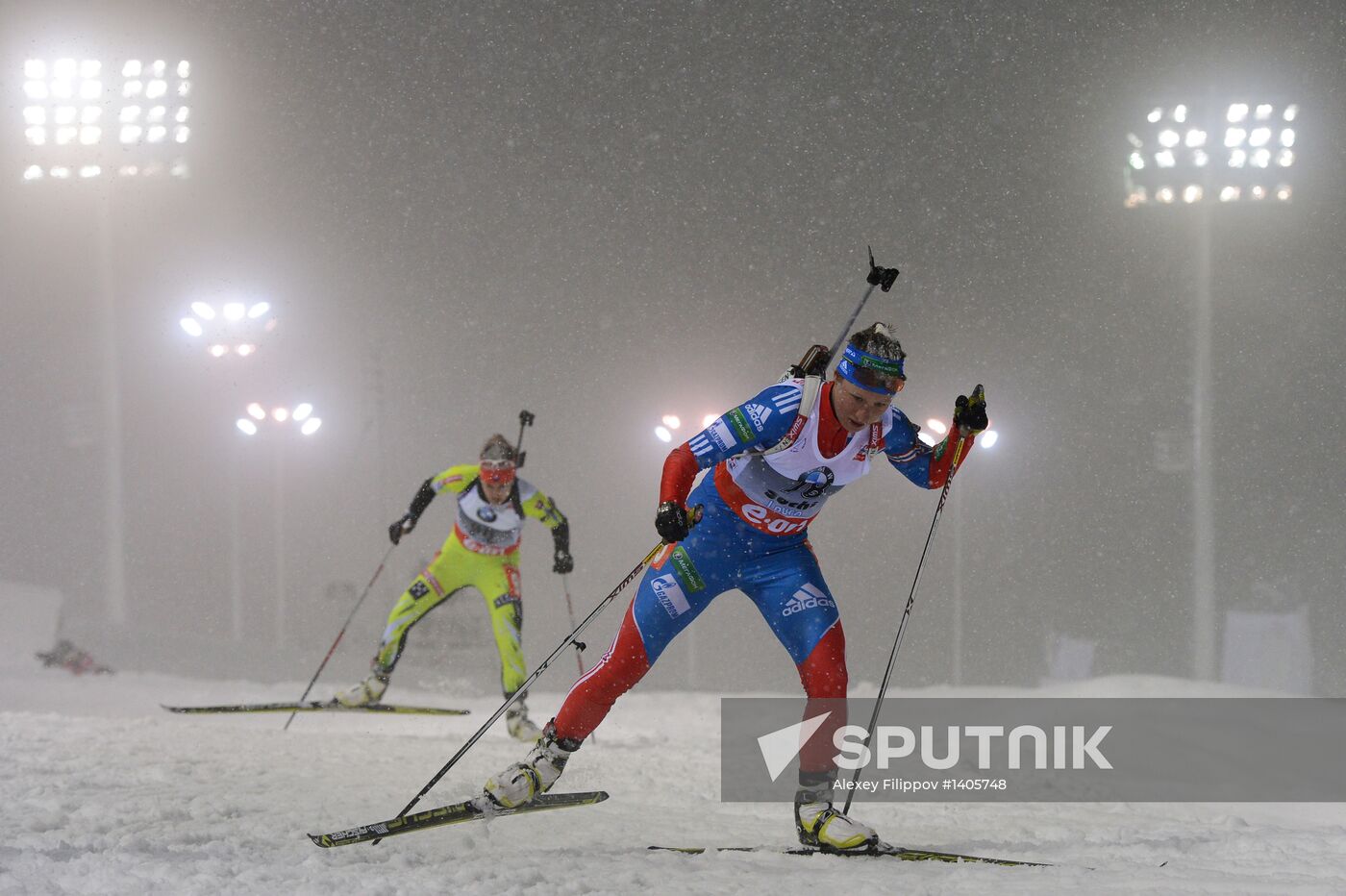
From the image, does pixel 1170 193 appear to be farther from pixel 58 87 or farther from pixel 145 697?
pixel 58 87

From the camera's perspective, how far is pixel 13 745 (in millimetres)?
6367

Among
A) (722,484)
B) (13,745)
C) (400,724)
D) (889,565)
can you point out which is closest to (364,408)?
(889,565)

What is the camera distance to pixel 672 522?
4.33m

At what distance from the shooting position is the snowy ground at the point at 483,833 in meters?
3.72

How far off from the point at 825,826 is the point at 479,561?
4.87 meters

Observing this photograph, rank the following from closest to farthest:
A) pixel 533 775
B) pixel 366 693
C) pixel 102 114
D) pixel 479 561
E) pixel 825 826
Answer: pixel 825 826 < pixel 533 775 < pixel 366 693 < pixel 479 561 < pixel 102 114

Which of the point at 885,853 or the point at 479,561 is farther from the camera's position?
the point at 479,561

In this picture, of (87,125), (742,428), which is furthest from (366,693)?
(87,125)

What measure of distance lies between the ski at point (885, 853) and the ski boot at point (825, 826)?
0.08ft

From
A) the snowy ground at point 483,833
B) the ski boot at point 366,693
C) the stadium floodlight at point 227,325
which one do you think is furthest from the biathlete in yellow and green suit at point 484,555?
the stadium floodlight at point 227,325

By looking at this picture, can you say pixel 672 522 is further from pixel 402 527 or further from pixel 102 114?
pixel 102 114

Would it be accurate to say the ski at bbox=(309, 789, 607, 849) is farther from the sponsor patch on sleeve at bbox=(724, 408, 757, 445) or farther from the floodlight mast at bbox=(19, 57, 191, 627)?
the floodlight mast at bbox=(19, 57, 191, 627)

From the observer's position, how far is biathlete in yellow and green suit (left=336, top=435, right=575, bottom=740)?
860cm

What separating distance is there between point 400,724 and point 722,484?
276 inches
